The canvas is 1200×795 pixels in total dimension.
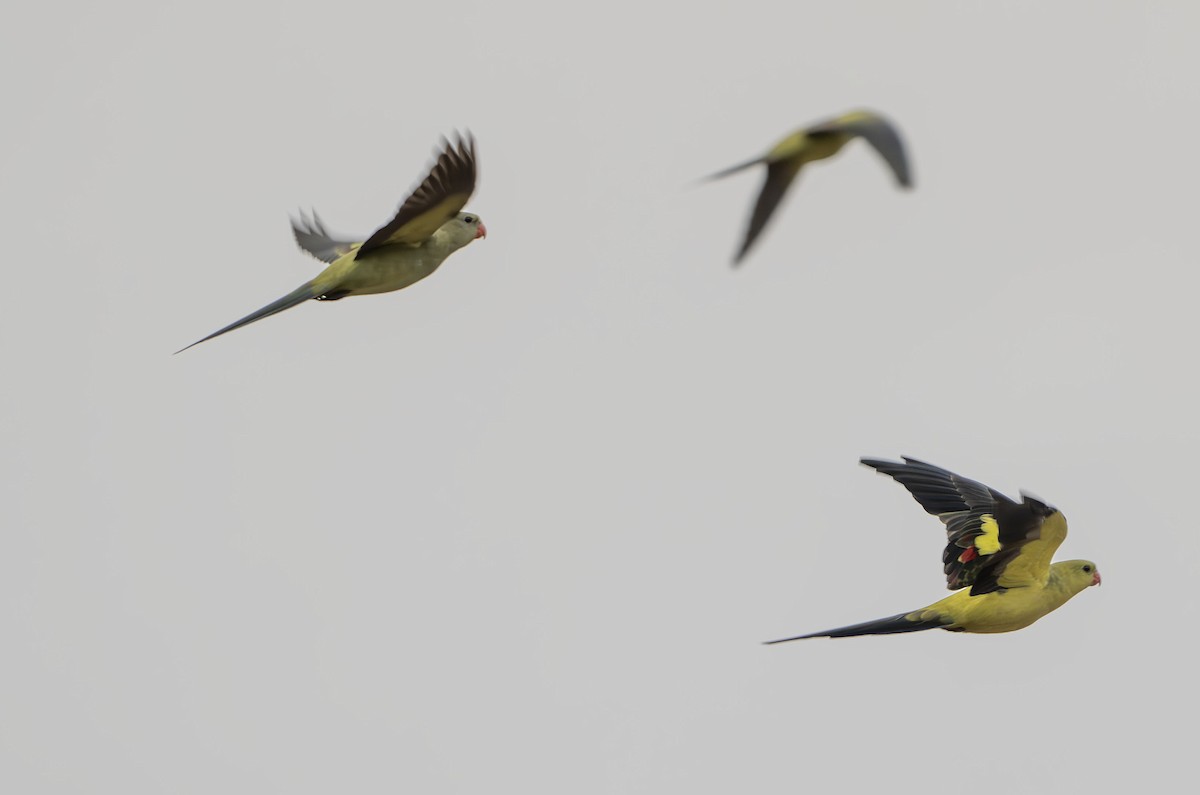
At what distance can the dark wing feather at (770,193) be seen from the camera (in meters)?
17.5

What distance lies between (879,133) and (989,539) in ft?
15.9

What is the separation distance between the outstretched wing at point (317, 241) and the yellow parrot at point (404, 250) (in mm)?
1360

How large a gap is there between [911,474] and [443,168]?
6357mm

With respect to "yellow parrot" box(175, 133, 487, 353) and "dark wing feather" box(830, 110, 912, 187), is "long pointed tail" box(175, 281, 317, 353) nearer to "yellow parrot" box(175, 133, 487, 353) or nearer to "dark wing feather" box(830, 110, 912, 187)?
"yellow parrot" box(175, 133, 487, 353)

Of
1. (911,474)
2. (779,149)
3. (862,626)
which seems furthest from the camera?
(911,474)

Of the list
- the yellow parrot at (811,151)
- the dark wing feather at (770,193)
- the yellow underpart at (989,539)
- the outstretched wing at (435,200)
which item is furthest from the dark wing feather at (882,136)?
the yellow underpart at (989,539)

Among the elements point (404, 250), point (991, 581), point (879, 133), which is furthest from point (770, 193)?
point (991, 581)

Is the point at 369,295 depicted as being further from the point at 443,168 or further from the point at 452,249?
the point at 443,168

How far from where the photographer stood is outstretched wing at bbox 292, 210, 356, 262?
21.0 meters

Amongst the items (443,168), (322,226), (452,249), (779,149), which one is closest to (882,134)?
(779,149)

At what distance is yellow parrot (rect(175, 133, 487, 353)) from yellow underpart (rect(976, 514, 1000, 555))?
5.33 metres

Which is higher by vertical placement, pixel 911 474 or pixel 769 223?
pixel 769 223

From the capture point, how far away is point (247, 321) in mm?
17781

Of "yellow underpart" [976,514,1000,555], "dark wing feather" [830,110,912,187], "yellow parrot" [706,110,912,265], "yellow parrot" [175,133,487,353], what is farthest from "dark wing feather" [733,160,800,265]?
"yellow underpart" [976,514,1000,555]
